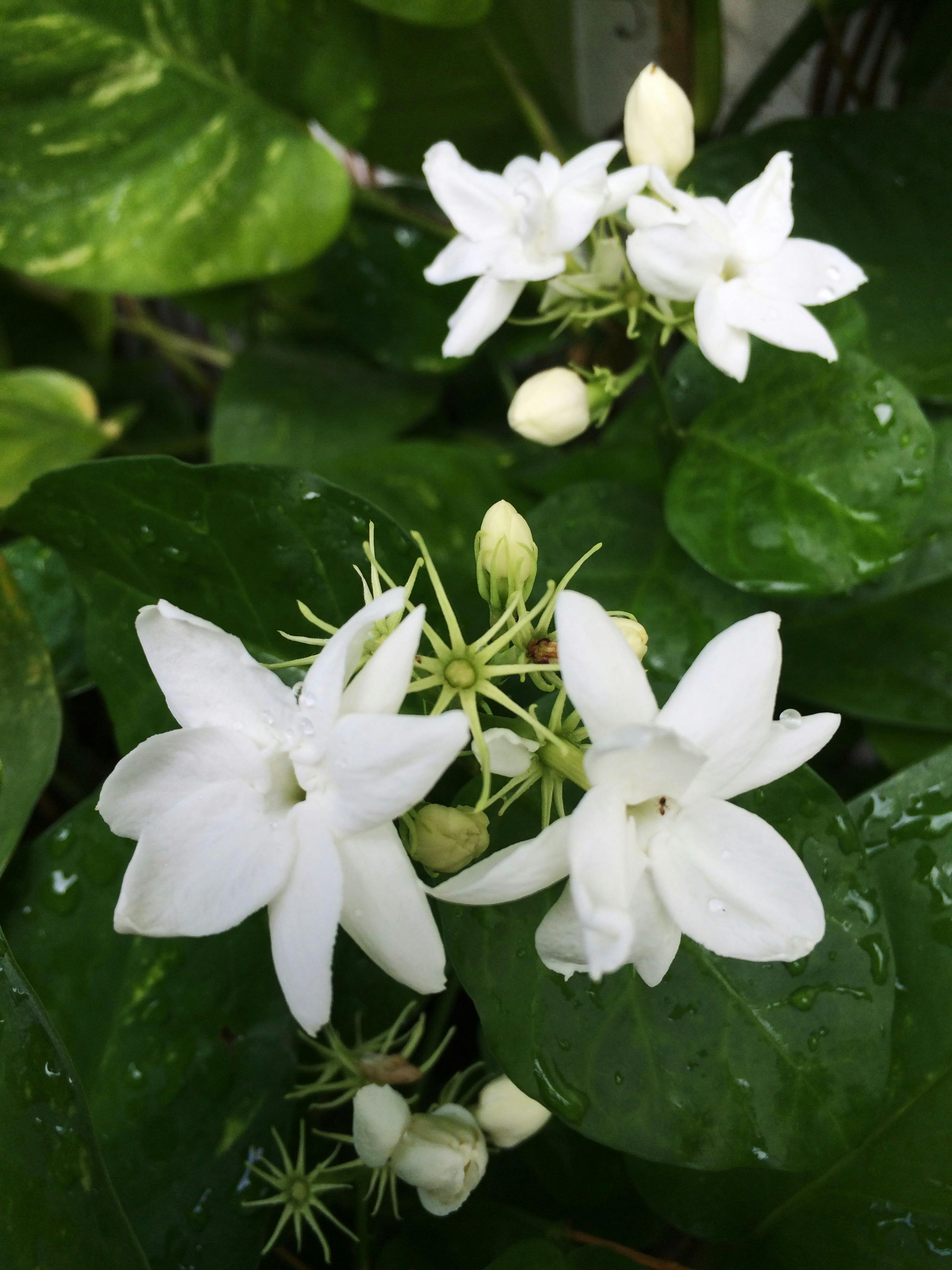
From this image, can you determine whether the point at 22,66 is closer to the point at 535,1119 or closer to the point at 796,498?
the point at 796,498

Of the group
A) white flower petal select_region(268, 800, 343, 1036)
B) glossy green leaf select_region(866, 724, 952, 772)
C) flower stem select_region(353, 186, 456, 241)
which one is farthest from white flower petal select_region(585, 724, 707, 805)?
flower stem select_region(353, 186, 456, 241)

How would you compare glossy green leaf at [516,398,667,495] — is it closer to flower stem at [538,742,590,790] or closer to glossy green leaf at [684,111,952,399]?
glossy green leaf at [684,111,952,399]

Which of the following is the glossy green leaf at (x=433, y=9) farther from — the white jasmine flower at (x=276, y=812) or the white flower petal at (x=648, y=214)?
the white jasmine flower at (x=276, y=812)

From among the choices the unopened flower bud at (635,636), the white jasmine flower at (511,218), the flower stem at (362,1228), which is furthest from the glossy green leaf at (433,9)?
the flower stem at (362,1228)

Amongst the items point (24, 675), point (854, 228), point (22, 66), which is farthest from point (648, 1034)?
point (22, 66)

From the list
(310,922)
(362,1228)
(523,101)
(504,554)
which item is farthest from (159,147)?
(362,1228)

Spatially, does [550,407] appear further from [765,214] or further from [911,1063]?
[911,1063]
